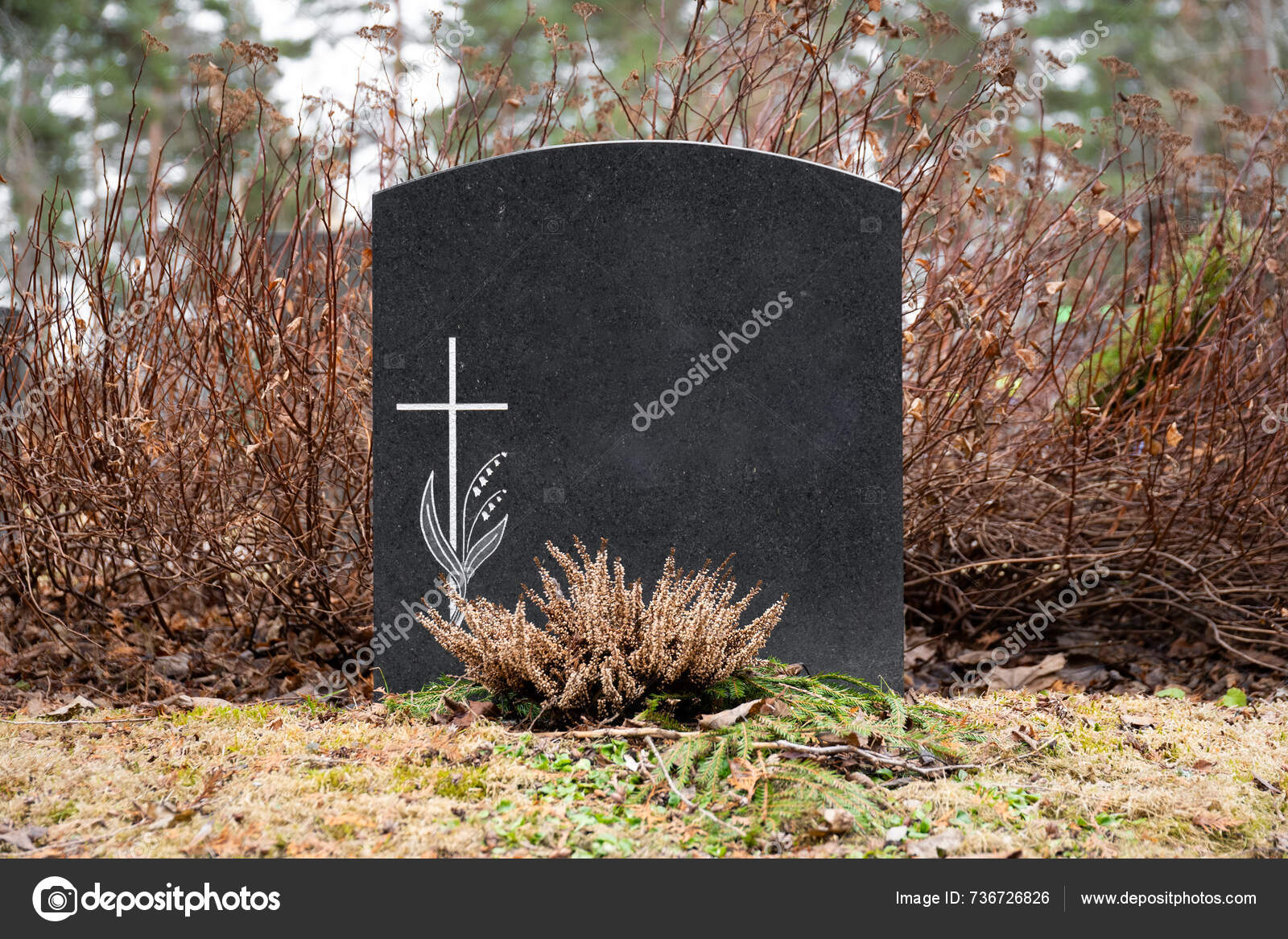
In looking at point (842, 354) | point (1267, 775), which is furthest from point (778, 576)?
point (1267, 775)

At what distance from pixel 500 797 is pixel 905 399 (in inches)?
97.4

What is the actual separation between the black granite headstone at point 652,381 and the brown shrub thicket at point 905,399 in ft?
1.10

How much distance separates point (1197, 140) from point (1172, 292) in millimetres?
13185

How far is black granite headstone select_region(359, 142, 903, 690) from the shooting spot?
3.25 metres

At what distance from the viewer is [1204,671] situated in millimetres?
4000

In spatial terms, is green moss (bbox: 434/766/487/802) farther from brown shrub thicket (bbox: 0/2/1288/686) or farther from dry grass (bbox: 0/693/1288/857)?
brown shrub thicket (bbox: 0/2/1288/686)

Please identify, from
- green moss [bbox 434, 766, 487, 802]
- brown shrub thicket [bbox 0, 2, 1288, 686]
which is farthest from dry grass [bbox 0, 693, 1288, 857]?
brown shrub thicket [bbox 0, 2, 1288, 686]

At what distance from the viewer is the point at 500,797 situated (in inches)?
87.7

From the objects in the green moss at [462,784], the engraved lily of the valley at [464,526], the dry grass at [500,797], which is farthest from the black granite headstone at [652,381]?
the green moss at [462,784]

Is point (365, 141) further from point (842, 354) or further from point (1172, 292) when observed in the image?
point (1172, 292)
